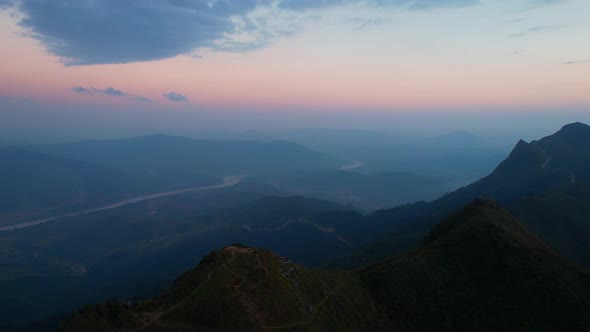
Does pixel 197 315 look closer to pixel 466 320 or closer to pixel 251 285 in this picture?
pixel 251 285

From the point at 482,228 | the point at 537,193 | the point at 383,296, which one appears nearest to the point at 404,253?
the point at 482,228

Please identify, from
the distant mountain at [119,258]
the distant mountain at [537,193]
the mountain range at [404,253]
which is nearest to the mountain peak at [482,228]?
Answer: the mountain range at [404,253]

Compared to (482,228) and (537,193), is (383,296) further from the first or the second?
(537,193)

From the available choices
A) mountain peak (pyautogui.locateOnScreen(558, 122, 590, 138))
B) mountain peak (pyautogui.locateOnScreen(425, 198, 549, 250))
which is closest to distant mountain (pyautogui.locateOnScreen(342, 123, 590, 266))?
mountain peak (pyautogui.locateOnScreen(558, 122, 590, 138))

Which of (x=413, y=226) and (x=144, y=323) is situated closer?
(x=144, y=323)

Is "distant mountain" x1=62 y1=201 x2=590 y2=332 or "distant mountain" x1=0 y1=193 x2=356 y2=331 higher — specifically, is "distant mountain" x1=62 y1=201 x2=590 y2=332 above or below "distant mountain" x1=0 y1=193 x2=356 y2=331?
above

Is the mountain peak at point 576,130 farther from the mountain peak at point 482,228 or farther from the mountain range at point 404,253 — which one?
the mountain peak at point 482,228

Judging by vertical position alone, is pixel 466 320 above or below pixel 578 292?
below

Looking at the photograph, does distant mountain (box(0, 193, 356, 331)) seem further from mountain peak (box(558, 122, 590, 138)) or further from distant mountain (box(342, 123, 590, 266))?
mountain peak (box(558, 122, 590, 138))

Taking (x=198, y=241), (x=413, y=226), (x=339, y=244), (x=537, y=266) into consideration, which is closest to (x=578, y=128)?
(x=413, y=226)
